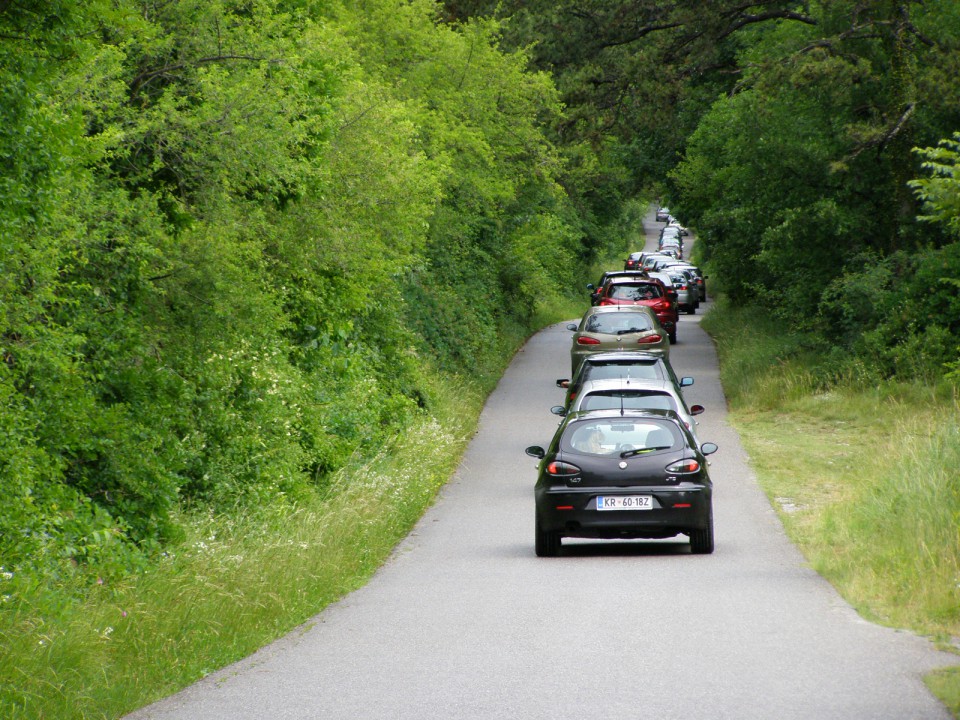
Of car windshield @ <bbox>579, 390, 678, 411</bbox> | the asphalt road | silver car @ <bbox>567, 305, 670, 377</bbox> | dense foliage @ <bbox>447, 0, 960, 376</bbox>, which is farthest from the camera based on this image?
silver car @ <bbox>567, 305, 670, 377</bbox>

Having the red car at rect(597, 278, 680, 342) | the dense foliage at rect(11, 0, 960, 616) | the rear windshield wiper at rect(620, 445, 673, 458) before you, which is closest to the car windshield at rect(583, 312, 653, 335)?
the dense foliage at rect(11, 0, 960, 616)

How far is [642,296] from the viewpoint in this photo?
118 ft

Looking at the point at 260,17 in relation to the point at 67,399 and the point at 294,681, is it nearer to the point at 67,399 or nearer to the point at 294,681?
the point at 67,399

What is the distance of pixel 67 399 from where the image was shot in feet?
36.3

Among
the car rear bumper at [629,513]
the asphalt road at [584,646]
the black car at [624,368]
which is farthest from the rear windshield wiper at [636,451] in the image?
the black car at [624,368]

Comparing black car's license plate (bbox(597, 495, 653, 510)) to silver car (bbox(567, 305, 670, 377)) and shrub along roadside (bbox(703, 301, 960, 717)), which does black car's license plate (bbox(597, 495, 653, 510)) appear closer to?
shrub along roadside (bbox(703, 301, 960, 717))

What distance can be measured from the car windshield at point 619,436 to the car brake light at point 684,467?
9.3 inches

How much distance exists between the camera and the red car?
35.0 m

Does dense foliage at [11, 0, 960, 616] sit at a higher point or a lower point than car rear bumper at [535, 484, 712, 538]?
higher

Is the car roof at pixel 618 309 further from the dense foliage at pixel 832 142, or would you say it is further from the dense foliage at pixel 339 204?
the dense foliage at pixel 832 142

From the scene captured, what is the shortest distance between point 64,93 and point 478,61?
20953 mm

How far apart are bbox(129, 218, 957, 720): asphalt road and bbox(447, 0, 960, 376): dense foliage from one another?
34.4 feet

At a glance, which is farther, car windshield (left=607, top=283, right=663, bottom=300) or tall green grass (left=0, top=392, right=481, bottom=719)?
car windshield (left=607, top=283, right=663, bottom=300)

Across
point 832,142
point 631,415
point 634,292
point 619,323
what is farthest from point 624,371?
point 634,292
